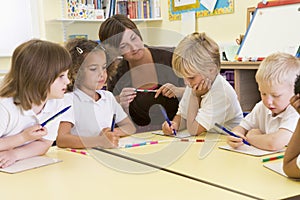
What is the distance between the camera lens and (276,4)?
2428 mm

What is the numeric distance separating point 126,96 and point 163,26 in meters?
2.04

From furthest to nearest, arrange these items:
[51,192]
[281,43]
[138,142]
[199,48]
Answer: [281,43]
[199,48]
[138,142]
[51,192]

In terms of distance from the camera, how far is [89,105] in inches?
59.5

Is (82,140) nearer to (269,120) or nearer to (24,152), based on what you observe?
(24,152)

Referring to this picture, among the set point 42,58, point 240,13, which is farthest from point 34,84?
point 240,13

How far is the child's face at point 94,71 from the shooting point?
4.93 ft

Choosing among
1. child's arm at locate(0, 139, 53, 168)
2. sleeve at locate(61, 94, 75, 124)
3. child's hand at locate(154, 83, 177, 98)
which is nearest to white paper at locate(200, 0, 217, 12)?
child's hand at locate(154, 83, 177, 98)

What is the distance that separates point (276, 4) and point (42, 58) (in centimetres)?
170

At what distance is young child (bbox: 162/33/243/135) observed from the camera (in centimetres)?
146

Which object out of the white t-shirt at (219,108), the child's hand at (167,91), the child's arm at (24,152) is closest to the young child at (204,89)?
the white t-shirt at (219,108)

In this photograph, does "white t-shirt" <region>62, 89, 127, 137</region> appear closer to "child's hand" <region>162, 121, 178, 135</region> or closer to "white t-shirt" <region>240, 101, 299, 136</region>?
"child's hand" <region>162, 121, 178, 135</region>

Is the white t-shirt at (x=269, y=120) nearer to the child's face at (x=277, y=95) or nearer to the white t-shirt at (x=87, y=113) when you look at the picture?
the child's face at (x=277, y=95)

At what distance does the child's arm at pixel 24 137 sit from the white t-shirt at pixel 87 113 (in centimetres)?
19

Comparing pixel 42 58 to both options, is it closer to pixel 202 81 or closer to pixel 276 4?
pixel 202 81
